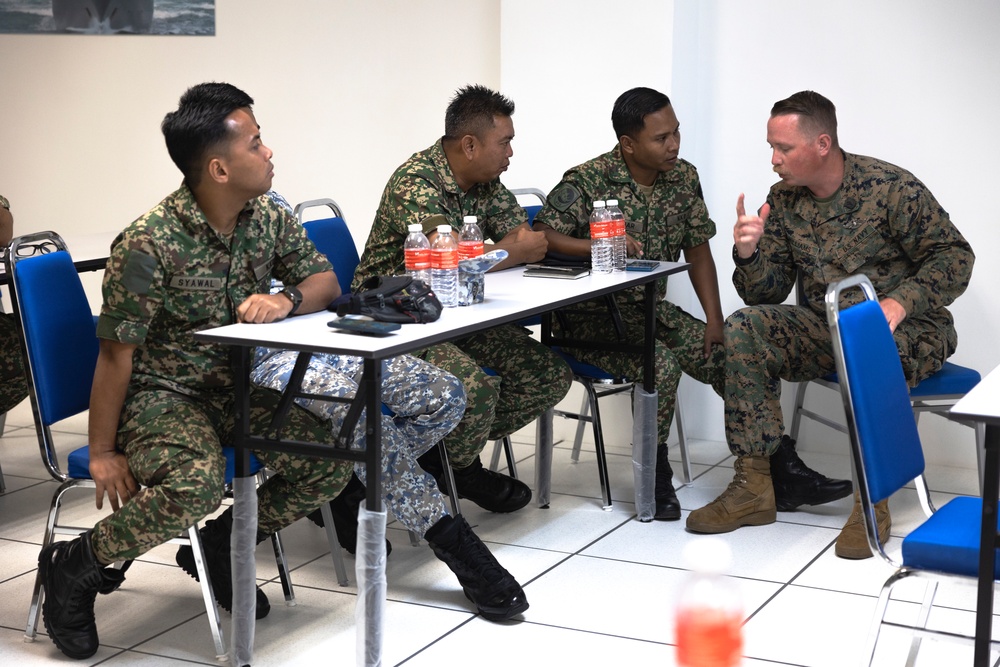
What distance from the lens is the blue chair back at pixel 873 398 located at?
199 centimetres

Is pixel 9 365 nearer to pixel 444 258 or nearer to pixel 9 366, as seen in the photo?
pixel 9 366

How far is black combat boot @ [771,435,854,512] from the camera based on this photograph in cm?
359

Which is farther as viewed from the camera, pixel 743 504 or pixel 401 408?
pixel 743 504

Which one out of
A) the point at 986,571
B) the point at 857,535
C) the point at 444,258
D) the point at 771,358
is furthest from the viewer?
the point at 771,358

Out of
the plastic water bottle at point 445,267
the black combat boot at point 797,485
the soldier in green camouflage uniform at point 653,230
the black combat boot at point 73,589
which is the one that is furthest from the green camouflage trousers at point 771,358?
the black combat boot at point 73,589

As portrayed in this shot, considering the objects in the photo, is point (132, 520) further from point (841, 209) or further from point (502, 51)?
point (502, 51)

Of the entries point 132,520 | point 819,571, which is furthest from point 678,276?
point 132,520

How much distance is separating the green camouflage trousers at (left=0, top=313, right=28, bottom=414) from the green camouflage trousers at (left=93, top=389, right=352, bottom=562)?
4.18 ft

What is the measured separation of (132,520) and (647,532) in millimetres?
1601

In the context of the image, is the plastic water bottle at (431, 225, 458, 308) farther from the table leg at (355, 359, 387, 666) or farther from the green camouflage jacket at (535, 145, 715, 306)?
the green camouflage jacket at (535, 145, 715, 306)

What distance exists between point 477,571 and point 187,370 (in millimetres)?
837

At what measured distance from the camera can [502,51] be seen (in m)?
4.43

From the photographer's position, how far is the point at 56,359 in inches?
103

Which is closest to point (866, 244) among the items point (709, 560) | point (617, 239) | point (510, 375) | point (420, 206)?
point (617, 239)
